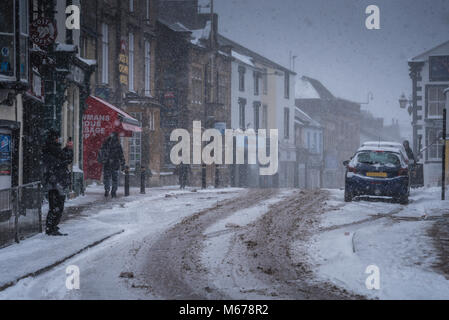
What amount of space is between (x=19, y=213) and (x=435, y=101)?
1290 inches

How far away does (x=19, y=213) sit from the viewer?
1130cm

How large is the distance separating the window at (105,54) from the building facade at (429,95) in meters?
19.3

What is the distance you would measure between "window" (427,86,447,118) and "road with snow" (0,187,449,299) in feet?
78.7

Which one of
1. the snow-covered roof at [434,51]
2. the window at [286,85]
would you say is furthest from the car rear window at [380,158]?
the window at [286,85]

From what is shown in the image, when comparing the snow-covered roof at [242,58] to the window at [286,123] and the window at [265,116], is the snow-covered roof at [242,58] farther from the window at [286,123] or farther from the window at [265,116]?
the window at [286,123]

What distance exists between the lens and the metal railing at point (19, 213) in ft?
35.6

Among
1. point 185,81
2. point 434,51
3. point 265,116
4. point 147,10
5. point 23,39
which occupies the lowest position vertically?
point 23,39

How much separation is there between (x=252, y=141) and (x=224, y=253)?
137 ft

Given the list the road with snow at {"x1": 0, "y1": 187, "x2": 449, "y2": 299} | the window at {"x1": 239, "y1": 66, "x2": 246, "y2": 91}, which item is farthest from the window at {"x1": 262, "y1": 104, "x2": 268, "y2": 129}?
the road with snow at {"x1": 0, "y1": 187, "x2": 449, "y2": 299}

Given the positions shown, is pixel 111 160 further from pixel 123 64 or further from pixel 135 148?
pixel 135 148

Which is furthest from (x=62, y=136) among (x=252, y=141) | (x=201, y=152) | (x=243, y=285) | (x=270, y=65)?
(x=270, y=65)

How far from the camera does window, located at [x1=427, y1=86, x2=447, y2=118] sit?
39.6 meters

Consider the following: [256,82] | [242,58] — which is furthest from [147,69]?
[256,82]
